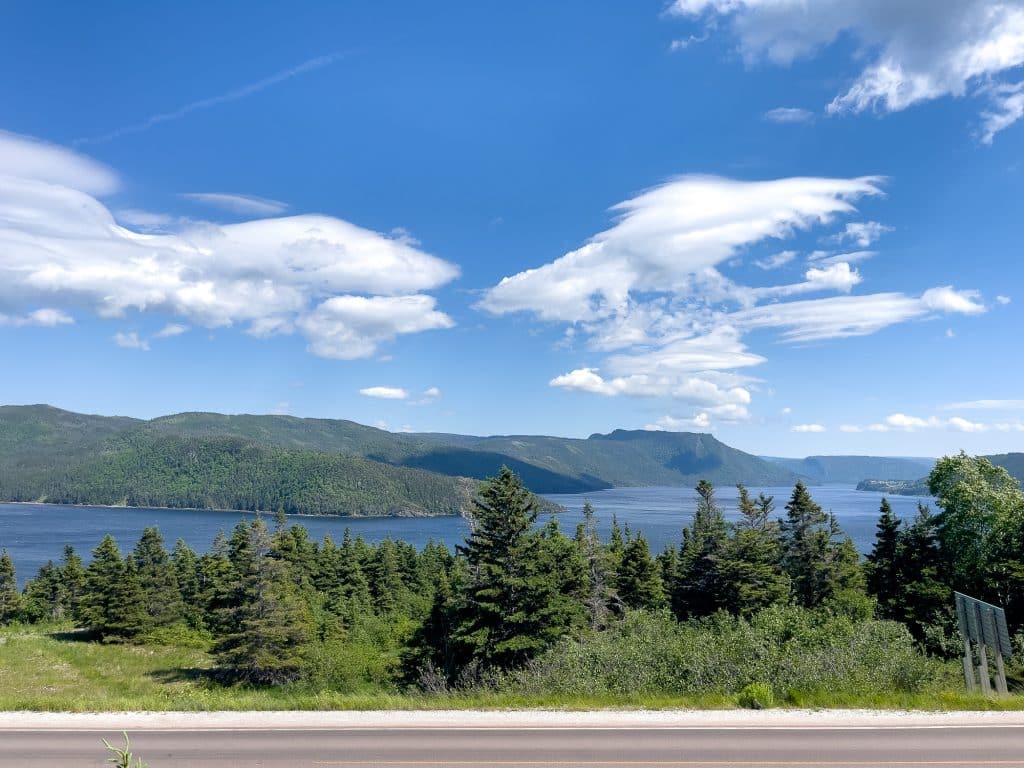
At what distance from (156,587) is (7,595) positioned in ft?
101

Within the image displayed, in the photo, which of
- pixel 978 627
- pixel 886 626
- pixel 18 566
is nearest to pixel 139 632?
pixel 886 626

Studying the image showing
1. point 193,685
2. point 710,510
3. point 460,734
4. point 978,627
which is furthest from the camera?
point 710,510

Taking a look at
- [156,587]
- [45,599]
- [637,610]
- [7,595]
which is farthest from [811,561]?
[7,595]

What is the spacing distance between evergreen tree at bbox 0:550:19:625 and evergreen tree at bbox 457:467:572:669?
81.8 meters

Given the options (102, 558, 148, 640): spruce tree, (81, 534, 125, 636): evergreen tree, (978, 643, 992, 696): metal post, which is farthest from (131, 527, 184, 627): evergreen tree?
(978, 643, 992, 696): metal post

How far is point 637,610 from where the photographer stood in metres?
44.2

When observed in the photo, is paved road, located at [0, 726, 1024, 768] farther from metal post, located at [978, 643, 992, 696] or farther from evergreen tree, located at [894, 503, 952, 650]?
evergreen tree, located at [894, 503, 952, 650]

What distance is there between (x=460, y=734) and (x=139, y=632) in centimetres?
6292

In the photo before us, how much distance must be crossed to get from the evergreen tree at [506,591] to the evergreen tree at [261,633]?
1625cm

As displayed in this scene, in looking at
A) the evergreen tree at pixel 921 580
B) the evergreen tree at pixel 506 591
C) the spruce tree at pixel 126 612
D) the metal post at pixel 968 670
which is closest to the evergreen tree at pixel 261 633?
the evergreen tree at pixel 506 591

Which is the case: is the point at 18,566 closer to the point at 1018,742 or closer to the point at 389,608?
the point at 389,608

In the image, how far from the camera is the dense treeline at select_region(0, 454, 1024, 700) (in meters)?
21.0

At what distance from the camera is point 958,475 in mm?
42531

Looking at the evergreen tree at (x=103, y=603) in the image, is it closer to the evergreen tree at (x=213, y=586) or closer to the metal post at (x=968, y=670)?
the evergreen tree at (x=213, y=586)
